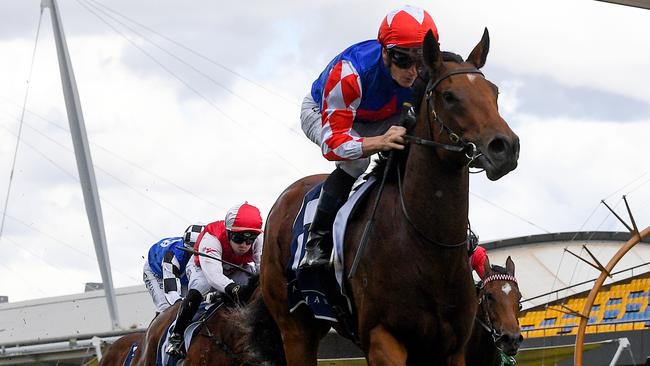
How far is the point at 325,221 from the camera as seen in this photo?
721 centimetres

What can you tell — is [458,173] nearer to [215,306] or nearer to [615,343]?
[215,306]

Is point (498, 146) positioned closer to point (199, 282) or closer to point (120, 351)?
point (199, 282)

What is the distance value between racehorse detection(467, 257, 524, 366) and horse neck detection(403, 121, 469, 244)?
7.22ft

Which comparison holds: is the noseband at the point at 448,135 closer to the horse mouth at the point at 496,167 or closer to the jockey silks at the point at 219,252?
the horse mouth at the point at 496,167

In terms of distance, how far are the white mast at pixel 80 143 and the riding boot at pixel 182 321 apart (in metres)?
22.9

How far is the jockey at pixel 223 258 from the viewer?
10.6m

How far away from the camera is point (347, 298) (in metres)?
6.97

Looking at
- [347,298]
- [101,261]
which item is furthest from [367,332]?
[101,261]

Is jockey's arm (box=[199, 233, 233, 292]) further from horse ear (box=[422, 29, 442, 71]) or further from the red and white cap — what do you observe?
horse ear (box=[422, 29, 442, 71])

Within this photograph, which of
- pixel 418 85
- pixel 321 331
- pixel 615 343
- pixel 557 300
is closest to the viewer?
pixel 418 85

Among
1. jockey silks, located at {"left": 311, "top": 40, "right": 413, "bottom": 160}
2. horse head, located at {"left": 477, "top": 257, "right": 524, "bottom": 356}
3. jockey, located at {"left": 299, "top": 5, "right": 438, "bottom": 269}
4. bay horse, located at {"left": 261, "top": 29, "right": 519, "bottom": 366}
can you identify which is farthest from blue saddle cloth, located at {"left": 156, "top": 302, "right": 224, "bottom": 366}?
bay horse, located at {"left": 261, "top": 29, "right": 519, "bottom": 366}

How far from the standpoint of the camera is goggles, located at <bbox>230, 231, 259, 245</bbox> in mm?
10844

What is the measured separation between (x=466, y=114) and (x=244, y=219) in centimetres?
493

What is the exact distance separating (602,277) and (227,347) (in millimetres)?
8442
